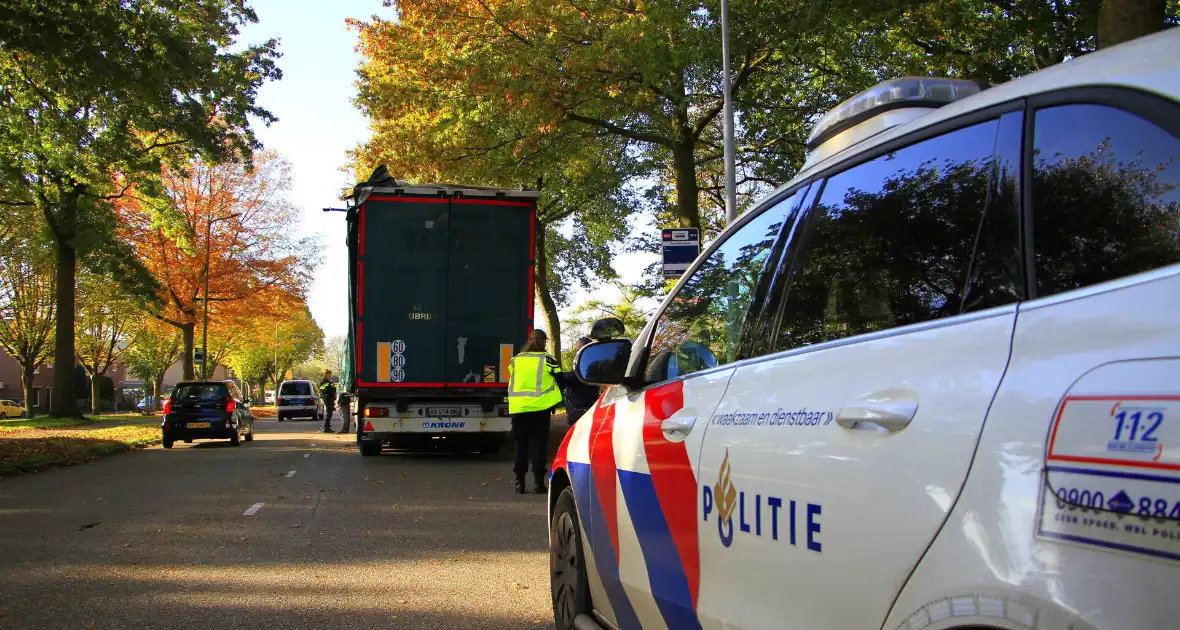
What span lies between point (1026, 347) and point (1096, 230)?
0.27 m

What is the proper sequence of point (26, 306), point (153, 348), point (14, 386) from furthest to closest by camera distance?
point (14, 386), point (153, 348), point (26, 306)

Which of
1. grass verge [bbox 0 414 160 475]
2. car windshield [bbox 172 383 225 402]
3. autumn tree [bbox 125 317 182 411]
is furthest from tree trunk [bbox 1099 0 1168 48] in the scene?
autumn tree [bbox 125 317 182 411]

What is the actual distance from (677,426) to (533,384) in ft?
23.0

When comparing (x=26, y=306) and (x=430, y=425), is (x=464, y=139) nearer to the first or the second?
(x=430, y=425)

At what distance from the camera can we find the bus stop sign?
13.6m

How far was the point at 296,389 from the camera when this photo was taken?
44500 mm

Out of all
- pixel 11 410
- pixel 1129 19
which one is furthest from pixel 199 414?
pixel 11 410

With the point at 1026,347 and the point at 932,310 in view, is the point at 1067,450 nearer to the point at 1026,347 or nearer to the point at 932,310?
the point at 1026,347

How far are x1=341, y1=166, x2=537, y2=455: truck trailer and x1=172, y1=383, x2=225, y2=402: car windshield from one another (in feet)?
27.0

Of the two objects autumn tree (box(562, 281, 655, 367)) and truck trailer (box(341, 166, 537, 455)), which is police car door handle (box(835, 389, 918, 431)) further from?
autumn tree (box(562, 281, 655, 367))

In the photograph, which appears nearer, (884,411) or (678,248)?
(884,411)

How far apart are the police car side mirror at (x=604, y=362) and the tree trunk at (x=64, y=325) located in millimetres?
26792

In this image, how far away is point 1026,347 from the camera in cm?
173

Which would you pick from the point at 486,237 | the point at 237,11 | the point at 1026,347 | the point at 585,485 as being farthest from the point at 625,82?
the point at 1026,347
